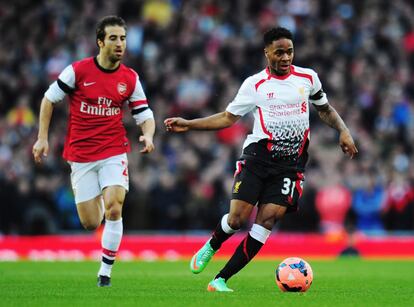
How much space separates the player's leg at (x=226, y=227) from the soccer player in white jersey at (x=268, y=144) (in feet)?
0.03

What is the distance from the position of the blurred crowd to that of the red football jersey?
10.4 meters

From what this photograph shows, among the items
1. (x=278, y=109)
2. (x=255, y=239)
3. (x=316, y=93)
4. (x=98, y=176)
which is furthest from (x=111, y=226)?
(x=316, y=93)

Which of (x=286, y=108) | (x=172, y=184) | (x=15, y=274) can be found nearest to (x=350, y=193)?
(x=172, y=184)

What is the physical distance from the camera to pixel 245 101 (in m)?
11.2

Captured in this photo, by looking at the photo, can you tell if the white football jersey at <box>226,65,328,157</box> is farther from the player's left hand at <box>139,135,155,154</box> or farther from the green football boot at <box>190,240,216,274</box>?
the green football boot at <box>190,240,216,274</box>

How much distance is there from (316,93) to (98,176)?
2.62 metres

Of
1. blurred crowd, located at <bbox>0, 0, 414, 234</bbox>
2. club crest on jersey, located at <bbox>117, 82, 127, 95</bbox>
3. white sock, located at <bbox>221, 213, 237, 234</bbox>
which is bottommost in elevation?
blurred crowd, located at <bbox>0, 0, 414, 234</bbox>

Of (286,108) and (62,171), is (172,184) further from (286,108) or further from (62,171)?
(286,108)

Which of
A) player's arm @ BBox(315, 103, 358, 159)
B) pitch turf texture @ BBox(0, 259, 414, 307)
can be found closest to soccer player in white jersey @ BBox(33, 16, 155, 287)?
pitch turf texture @ BBox(0, 259, 414, 307)

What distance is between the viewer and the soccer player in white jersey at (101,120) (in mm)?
11906

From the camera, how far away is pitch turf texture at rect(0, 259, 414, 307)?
9.85 metres

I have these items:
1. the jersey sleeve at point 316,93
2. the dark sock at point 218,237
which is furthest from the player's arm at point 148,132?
the jersey sleeve at point 316,93

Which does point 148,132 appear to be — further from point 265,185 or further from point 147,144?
point 265,185

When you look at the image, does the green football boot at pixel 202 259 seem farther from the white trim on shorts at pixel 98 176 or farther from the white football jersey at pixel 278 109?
the white football jersey at pixel 278 109
